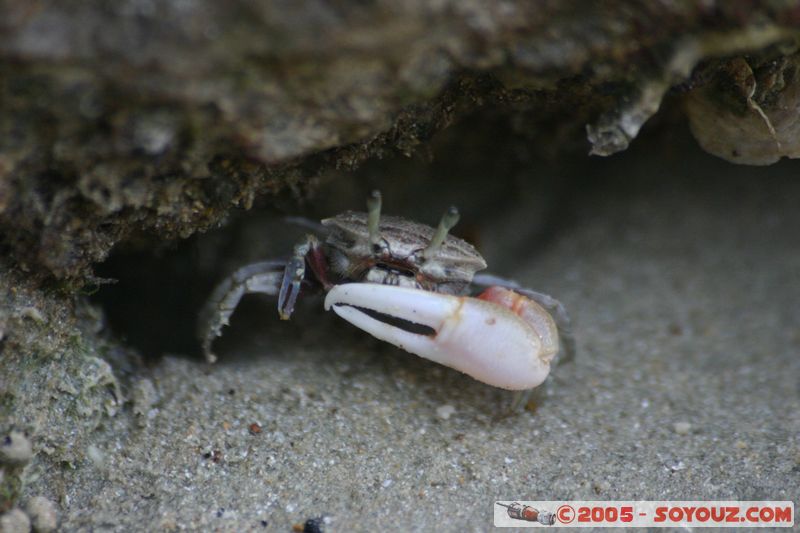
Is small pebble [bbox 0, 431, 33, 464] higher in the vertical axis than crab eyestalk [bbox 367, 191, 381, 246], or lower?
lower

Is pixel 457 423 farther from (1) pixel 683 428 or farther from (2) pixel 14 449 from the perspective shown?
(2) pixel 14 449

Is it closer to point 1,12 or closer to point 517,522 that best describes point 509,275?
point 517,522

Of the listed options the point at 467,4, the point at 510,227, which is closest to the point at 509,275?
the point at 510,227

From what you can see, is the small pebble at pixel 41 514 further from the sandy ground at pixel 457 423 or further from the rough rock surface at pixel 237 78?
the rough rock surface at pixel 237 78

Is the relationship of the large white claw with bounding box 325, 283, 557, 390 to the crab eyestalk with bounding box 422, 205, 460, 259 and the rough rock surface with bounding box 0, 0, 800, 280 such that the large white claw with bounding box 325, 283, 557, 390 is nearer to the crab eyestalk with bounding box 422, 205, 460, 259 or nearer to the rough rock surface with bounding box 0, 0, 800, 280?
the crab eyestalk with bounding box 422, 205, 460, 259

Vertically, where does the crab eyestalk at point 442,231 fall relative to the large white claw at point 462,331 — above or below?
above

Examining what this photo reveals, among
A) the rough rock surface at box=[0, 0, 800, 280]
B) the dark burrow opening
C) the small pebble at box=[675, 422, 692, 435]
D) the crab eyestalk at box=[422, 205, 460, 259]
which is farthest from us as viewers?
the dark burrow opening

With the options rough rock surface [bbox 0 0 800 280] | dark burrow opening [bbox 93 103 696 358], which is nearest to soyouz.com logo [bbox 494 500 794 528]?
rough rock surface [bbox 0 0 800 280]

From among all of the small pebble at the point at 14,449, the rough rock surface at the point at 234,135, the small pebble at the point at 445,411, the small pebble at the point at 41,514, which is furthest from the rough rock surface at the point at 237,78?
the small pebble at the point at 445,411
